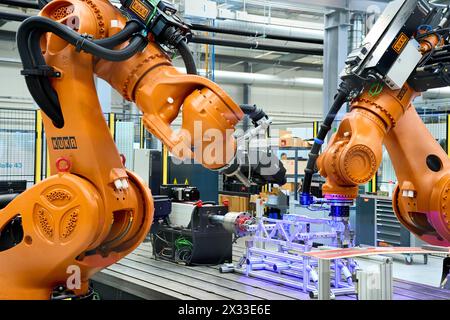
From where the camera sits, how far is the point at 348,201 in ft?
15.1

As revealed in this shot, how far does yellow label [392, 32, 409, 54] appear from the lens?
14.1 feet

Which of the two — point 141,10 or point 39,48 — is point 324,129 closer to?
point 141,10

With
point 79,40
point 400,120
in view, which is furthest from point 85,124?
point 400,120

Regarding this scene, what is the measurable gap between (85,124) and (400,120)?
281cm

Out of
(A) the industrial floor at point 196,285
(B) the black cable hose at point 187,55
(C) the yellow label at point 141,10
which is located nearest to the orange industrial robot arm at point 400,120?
(A) the industrial floor at point 196,285

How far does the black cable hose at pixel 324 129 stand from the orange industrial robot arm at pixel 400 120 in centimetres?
5

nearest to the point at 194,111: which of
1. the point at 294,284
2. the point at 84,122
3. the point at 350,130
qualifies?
the point at 84,122

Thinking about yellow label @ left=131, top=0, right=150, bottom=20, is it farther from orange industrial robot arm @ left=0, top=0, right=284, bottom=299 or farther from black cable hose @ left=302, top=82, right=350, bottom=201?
black cable hose @ left=302, top=82, right=350, bottom=201

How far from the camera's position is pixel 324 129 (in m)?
4.61

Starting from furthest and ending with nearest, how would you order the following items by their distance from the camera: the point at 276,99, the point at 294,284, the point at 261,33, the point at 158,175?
1. the point at 276,99
2. the point at 261,33
3. the point at 158,175
4. the point at 294,284

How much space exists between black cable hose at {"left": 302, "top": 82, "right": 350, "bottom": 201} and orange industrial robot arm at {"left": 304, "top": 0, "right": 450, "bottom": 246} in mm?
51

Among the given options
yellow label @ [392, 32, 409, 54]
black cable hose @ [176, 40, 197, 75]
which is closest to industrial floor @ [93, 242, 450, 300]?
black cable hose @ [176, 40, 197, 75]
